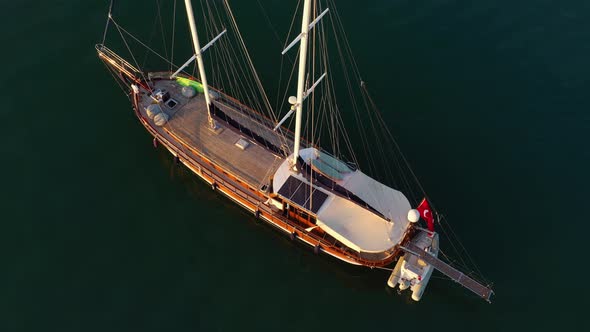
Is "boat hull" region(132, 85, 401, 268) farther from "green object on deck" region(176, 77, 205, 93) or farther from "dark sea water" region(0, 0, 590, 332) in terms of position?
"green object on deck" region(176, 77, 205, 93)

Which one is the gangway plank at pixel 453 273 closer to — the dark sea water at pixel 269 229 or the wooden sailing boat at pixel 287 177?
the wooden sailing boat at pixel 287 177

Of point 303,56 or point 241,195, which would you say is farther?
point 241,195

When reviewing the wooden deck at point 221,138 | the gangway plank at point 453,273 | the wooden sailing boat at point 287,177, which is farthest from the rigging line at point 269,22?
the gangway plank at point 453,273

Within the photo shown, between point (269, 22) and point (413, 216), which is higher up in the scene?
point (269, 22)

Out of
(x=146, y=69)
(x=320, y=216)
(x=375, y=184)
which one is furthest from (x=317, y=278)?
(x=146, y=69)

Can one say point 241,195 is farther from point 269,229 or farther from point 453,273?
point 453,273

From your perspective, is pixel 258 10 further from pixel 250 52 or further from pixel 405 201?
pixel 405 201

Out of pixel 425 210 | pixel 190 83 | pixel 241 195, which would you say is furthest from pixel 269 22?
pixel 425 210
